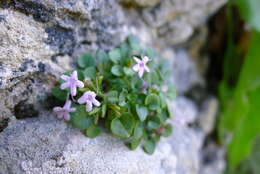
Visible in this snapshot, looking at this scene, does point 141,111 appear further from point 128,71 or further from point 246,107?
point 246,107

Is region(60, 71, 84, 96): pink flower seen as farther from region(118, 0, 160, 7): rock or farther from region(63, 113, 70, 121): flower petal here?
region(118, 0, 160, 7): rock

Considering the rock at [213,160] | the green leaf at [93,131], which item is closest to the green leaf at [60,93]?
the green leaf at [93,131]

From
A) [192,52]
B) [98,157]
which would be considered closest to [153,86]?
[98,157]

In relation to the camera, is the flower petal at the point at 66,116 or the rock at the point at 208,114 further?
the rock at the point at 208,114

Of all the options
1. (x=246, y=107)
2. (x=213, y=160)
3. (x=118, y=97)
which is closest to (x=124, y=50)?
(x=118, y=97)

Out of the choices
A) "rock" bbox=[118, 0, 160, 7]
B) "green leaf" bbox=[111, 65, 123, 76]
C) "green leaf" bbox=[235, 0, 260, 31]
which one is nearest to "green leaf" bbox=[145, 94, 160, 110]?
Answer: "green leaf" bbox=[111, 65, 123, 76]

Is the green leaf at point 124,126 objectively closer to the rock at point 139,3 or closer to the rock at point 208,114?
the rock at point 139,3

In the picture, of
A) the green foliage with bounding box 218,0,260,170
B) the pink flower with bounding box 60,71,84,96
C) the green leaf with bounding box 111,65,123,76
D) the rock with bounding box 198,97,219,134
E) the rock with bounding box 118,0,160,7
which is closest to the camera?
the pink flower with bounding box 60,71,84,96
